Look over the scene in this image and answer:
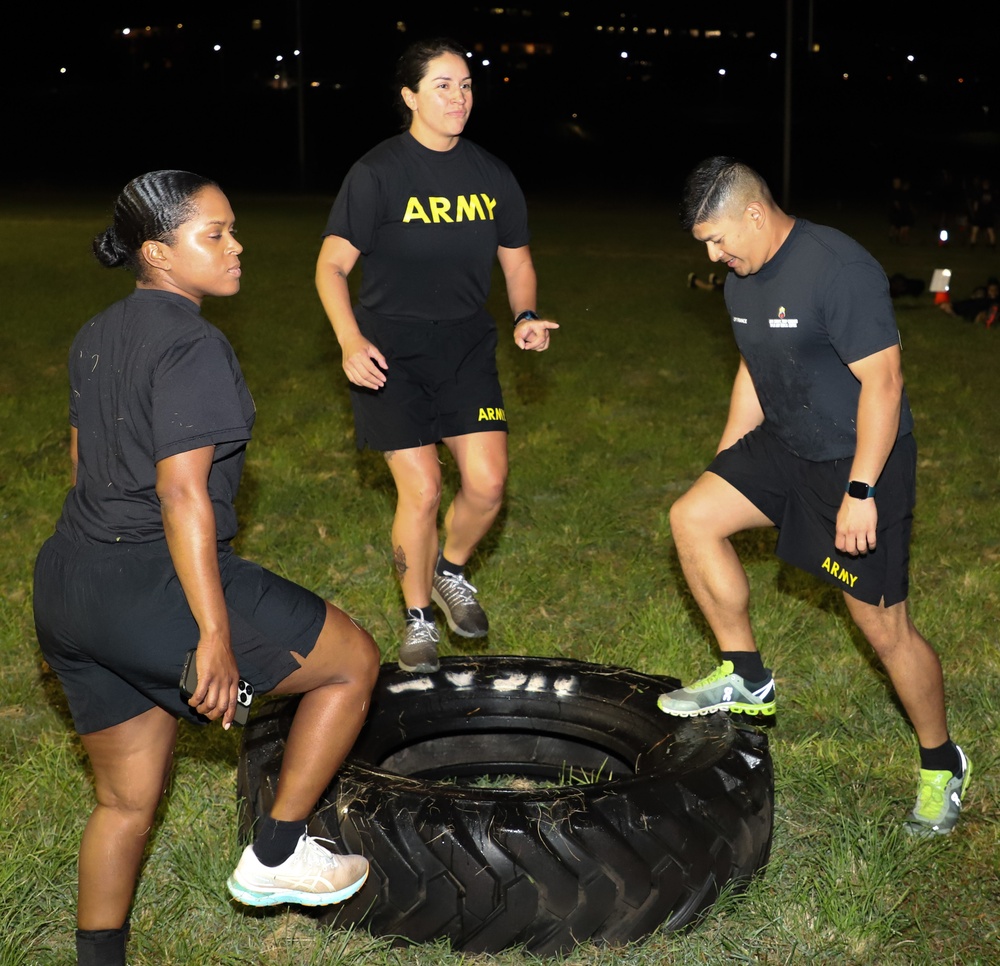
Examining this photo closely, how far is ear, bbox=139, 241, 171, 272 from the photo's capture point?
3059 millimetres

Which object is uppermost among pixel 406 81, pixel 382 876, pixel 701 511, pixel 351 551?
pixel 406 81

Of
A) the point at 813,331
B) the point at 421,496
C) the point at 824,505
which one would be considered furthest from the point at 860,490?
the point at 421,496

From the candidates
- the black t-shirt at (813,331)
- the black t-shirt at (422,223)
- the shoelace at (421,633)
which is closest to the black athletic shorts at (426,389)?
the black t-shirt at (422,223)

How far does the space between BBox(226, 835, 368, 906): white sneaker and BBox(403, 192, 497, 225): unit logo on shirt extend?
249 centimetres

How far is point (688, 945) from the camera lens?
3.53m

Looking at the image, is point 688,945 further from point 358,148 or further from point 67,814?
point 358,148

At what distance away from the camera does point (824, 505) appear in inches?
165

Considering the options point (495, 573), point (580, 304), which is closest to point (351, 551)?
point (495, 573)

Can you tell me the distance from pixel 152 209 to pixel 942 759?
2.89 meters

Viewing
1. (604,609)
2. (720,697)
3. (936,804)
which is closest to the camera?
(936,804)

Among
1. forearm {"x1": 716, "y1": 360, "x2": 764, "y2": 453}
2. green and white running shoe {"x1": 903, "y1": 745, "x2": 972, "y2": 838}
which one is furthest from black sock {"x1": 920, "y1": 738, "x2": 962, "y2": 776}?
forearm {"x1": 716, "y1": 360, "x2": 764, "y2": 453}

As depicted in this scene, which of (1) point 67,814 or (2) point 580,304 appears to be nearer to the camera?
(1) point 67,814

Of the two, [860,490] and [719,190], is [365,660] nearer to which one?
[860,490]

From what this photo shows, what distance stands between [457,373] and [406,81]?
1.11 metres
